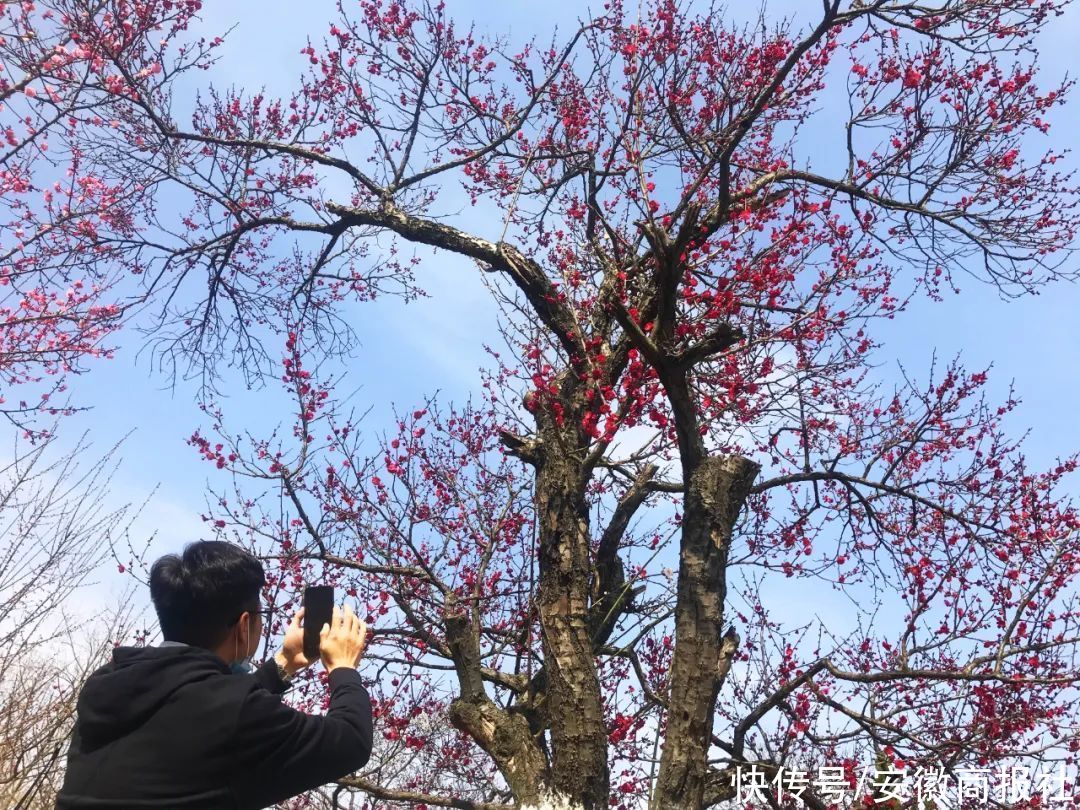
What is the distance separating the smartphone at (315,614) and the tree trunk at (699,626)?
3089 mm

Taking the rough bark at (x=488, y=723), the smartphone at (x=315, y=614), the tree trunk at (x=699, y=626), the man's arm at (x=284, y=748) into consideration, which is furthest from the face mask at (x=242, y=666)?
the rough bark at (x=488, y=723)

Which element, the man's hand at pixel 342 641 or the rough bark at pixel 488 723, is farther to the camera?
the rough bark at pixel 488 723

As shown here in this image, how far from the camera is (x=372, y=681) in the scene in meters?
6.94

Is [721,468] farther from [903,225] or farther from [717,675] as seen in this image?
[903,225]

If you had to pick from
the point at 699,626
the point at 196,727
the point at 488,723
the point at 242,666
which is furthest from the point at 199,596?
the point at 488,723

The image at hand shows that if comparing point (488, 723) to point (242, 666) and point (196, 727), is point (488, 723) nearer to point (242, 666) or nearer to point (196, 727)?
point (242, 666)

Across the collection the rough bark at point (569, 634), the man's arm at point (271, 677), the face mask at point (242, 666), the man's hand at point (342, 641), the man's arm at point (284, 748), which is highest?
the rough bark at point (569, 634)

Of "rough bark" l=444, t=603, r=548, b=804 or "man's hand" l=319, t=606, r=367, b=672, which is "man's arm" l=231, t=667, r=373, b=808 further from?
"rough bark" l=444, t=603, r=548, b=804

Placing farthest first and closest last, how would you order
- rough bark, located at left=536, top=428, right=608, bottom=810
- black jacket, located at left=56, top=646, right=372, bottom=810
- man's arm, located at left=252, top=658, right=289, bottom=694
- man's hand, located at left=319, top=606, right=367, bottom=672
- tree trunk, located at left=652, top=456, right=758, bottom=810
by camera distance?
1. rough bark, located at left=536, top=428, right=608, bottom=810
2. tree trunk, located at left=652, top=456, right=758, bottom=810
3. man's hand, located at left=319, top=606, right=367, bottom=672
4. man's arm, located at left=252, top=658, right=289, bottom=694
5. black jacket, located at left=56, top=646, right=372, bottom=810

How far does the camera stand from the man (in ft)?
5.65

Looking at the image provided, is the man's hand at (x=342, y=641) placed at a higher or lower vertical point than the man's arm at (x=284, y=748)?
higher

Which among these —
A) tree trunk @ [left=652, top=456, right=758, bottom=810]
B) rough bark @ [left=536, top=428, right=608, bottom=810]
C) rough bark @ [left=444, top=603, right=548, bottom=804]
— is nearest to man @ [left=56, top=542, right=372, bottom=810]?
tree trunk @ [left=652, top=456, right=758, bottom=810]

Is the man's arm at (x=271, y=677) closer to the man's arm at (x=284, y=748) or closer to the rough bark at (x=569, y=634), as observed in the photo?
the man's arm at (x=284, y=748)

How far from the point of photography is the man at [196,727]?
172 cm
